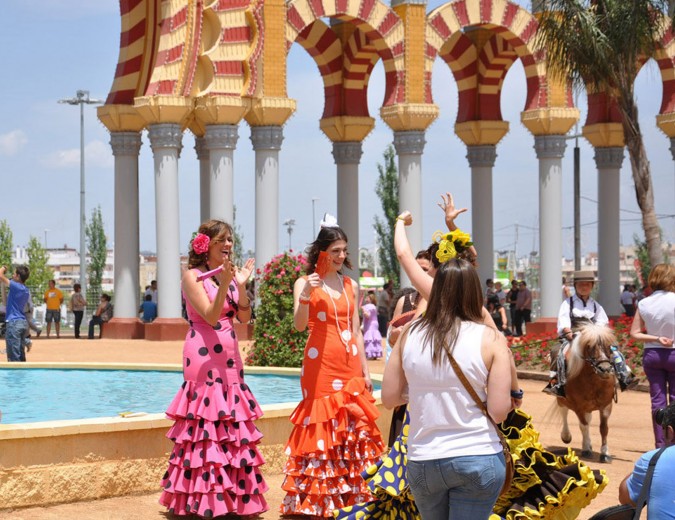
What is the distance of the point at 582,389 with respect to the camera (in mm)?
11219

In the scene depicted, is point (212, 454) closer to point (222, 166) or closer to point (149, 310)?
point (222, 166)

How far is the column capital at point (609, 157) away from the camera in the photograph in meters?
30.3

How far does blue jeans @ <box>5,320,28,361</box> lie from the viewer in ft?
51.2

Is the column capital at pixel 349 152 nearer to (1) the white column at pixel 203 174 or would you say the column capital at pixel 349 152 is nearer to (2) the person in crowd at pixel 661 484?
(1) the white column at pixel 203 174

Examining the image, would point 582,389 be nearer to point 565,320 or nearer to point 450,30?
point 565,320

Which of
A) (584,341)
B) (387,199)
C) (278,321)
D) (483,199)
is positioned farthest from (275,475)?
(387,199)

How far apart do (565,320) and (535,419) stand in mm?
2873

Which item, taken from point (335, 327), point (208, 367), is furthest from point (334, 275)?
point (208, 367)

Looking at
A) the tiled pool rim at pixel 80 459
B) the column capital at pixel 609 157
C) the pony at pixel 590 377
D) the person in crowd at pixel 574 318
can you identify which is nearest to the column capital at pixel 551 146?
the column capital at pixel 609 157

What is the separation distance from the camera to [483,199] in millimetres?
30531

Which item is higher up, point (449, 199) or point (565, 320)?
point (449, 199)

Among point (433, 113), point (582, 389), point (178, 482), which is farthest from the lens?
point (433, 113)

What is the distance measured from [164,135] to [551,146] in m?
9.00

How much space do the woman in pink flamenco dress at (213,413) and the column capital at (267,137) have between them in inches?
716
